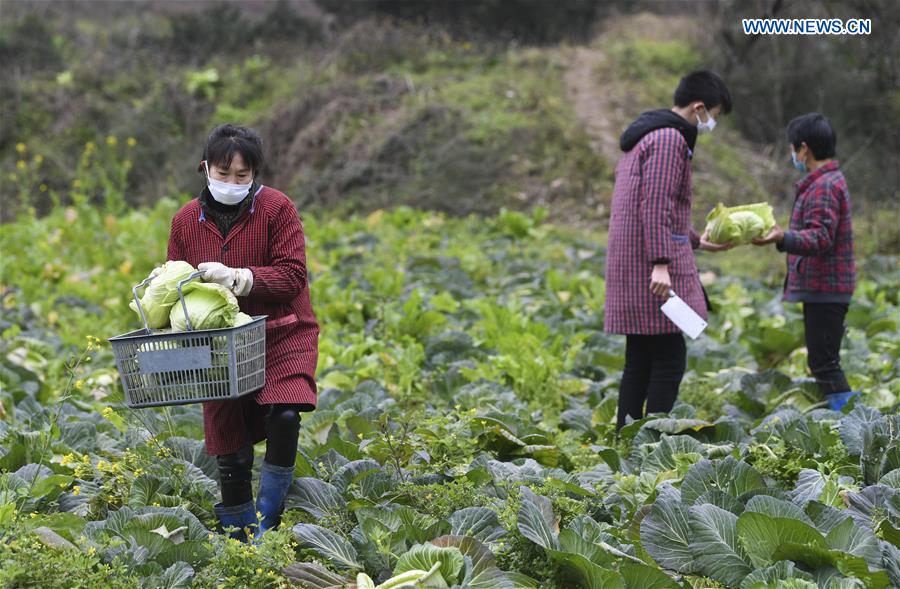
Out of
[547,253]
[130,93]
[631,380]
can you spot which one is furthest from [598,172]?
[130,93]

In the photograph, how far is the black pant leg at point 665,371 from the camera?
4.53 meters

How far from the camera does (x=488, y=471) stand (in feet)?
11.4

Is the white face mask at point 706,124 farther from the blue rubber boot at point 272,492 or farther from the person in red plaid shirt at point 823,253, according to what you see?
the blue rubber boot at point 272,492

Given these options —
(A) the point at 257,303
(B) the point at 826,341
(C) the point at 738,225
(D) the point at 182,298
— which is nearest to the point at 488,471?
(A) the point at 257,303

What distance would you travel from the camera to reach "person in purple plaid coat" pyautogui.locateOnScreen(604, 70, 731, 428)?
4.32 m

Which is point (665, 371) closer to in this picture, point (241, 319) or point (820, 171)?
point (820, 171)

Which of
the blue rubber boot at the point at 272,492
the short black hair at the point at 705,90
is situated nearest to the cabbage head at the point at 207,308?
the blue rubber boot at the point at 272,492

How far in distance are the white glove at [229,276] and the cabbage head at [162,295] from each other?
0.17ft

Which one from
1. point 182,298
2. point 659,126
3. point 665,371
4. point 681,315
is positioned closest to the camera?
point 182,298

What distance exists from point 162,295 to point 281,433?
639 mm

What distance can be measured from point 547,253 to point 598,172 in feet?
12.3

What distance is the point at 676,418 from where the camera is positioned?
437cm

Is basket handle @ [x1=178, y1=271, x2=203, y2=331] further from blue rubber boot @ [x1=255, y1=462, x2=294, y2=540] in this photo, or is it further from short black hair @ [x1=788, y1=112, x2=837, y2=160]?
short black hair @ [x1=788, y1=112, x2=837, y2=160]

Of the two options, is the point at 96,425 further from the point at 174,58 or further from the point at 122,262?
the point at 174,58
